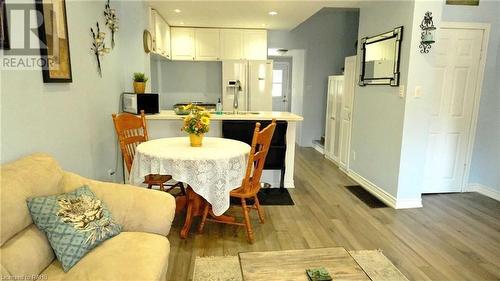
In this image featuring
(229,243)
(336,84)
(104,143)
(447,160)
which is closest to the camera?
(229,243)

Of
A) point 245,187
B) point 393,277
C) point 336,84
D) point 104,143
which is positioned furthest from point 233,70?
point 393,277

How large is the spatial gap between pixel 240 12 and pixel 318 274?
399cm

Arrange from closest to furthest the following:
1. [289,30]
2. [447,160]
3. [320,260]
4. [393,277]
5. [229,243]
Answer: [320,260], [393,277], [229,243], [447,160], [289,30]

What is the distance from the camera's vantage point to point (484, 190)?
3969mm

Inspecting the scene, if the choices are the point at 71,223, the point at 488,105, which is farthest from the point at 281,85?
the point at 71,223

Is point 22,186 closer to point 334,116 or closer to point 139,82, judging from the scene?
point 139,82

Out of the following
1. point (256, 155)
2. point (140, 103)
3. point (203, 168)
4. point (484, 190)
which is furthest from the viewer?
point (484, 190)

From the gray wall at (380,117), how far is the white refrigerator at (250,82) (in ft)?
5.87

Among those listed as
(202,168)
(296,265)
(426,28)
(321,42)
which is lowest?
(296,265)

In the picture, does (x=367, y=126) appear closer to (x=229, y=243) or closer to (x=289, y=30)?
(x=229, y=243)

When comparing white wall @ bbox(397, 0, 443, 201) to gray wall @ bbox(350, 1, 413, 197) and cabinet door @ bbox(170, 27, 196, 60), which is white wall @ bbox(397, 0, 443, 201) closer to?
gray wall @ bbox(350, 1, 413, 197)

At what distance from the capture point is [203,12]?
180 inches

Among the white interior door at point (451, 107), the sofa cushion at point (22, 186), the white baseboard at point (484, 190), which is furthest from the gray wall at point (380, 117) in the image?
the sofa cushion at point (22, 186)

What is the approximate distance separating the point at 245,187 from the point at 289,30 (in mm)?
4483
